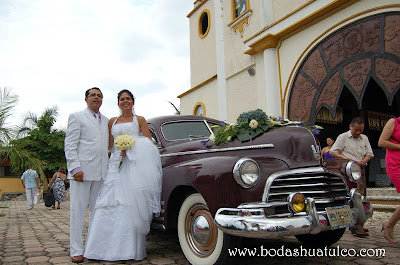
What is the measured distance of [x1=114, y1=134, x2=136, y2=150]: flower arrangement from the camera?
340 centimetres

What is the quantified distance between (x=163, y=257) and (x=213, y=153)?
1.18 metres

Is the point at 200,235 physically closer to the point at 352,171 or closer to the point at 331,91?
the point at 352,171

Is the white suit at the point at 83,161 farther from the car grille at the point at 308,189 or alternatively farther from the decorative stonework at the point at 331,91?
the decorative stonework at the point at 331,91

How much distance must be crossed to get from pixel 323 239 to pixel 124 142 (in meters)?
2.33

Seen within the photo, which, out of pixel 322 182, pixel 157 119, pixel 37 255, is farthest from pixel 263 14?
pixel 37 255

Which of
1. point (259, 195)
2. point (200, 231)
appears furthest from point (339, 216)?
point (200, 231)

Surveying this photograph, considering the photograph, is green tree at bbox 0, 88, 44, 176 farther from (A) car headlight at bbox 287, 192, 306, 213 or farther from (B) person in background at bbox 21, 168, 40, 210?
(A) car headlight at bbox 287, 192, 306, 213

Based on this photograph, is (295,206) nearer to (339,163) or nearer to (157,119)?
(339,163)

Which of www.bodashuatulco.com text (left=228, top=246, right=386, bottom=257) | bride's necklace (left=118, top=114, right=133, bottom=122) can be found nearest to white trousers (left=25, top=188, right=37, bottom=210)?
bride's necklace (left=118, top=114, right=133, bottom=122)

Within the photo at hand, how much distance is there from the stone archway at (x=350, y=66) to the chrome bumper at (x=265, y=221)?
170 inches

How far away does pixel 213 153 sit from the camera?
3.35 metres

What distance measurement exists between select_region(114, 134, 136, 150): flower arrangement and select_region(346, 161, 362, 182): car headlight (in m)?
2.16

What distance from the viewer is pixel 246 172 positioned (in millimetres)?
2578

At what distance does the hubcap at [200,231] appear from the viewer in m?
2.78
